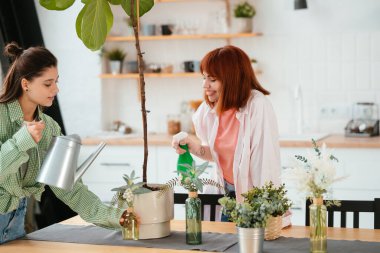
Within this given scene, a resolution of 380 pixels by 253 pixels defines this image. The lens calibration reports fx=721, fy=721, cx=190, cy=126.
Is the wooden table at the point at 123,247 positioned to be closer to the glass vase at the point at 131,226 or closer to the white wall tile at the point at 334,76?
the glass vase at the point at 131,226

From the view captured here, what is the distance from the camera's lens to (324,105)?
18.5ft

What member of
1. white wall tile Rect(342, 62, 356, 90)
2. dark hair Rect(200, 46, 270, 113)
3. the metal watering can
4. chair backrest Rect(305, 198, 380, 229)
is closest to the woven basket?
chair backrest Rect(305, 198, 380, 229)

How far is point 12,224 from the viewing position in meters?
2.93

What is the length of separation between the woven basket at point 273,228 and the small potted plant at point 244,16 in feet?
10.1

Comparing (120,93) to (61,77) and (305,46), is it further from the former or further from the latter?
(305,46)

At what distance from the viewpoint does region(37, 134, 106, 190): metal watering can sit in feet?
8.78

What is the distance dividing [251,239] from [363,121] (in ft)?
9.95

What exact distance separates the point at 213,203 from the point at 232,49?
78 centimetres

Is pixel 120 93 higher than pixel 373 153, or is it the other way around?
pixel 120 93

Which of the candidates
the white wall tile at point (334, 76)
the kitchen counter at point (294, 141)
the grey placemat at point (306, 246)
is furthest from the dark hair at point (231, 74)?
the white wall tile at point (334, 76)

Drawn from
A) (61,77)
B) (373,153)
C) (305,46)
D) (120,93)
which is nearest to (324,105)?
(305,46)

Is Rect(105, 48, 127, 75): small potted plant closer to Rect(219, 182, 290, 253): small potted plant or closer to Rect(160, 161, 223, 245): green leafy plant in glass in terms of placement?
Rect(160, 161, 223, 245): green leafy plant in glass

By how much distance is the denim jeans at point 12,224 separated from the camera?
2891mm

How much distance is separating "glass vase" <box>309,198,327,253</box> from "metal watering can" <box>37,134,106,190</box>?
829 millimetres
